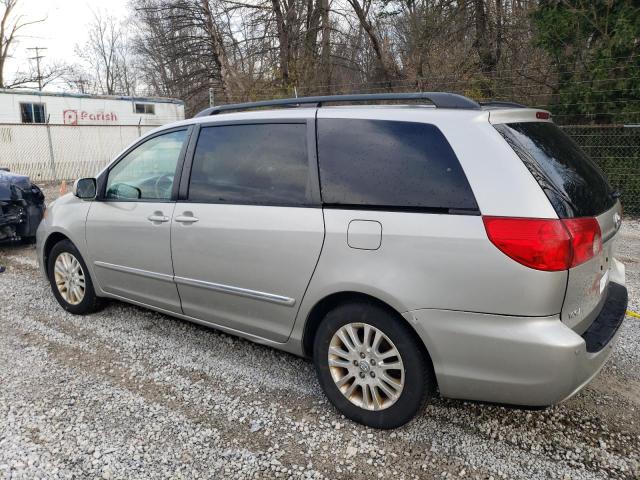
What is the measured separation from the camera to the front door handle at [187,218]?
327 cm

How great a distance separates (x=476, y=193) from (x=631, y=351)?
2.22 m

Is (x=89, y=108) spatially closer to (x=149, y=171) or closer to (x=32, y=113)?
(x=32, y=113)

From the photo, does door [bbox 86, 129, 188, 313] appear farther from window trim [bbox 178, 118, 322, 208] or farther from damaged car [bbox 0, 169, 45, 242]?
damaged car [bbox 0, 169, 45, 242]

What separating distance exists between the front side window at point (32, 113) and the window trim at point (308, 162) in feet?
60.1

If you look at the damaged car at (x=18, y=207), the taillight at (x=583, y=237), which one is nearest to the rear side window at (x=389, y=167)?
the taillight at (x=583, y=237)

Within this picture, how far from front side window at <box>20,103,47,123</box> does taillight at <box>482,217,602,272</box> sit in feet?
66.9

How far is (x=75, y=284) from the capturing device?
438cm

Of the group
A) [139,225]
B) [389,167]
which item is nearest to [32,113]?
[139,225]

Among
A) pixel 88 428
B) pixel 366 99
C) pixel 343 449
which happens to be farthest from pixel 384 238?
pixel 88 428

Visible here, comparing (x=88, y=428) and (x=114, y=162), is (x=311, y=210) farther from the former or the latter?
(x=114, y=162)

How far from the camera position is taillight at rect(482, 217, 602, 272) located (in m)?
2.13

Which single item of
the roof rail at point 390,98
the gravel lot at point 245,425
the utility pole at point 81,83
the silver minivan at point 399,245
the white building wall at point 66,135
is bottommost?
the gravel lot at point 245,425

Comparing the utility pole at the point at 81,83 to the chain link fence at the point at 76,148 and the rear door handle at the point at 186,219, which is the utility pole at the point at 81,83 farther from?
the rear door handle at the point at 186,219

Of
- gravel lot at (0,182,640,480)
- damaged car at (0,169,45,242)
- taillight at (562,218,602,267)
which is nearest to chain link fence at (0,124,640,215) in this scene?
gravel lot at (0,182,640,480)
